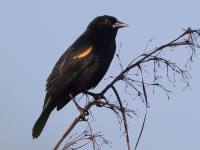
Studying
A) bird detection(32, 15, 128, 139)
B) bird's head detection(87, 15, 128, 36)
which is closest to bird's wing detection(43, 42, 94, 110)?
bird detection(32, 15, 128, 139)

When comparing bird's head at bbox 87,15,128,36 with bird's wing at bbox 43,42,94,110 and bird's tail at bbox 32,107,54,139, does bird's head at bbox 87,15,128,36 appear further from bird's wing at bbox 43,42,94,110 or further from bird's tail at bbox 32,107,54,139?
bird's tail at bbox 32,107,54,139

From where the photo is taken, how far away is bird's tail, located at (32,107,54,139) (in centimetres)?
413

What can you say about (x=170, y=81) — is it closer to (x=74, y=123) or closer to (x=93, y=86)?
(x=74, y=123)

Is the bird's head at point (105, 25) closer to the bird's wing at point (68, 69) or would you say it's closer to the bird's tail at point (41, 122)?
the bird's wing at point (68, 69)

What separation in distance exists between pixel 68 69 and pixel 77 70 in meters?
0.09

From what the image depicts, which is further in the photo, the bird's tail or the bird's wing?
the bird's wing

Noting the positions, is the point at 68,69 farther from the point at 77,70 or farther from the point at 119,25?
the point at 119,25

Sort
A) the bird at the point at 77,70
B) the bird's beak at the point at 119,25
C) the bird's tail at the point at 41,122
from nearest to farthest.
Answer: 1. the bird's tail at the point at 41,122
2. the bird at the point at 77,70
3. the bird's beak at the point at 119,25

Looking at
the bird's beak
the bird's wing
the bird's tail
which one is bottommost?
the bird's tail

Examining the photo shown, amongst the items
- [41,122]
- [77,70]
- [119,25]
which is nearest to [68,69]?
[77,70]

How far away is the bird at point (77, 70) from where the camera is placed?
446 cm

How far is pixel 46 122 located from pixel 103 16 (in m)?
1.57

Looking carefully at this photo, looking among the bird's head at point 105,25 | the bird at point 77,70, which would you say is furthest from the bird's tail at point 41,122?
the bird's head at point 105,25

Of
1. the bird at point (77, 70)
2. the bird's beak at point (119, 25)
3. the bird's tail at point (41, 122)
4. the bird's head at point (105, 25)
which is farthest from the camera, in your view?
the bird's head at point (105, 25)
